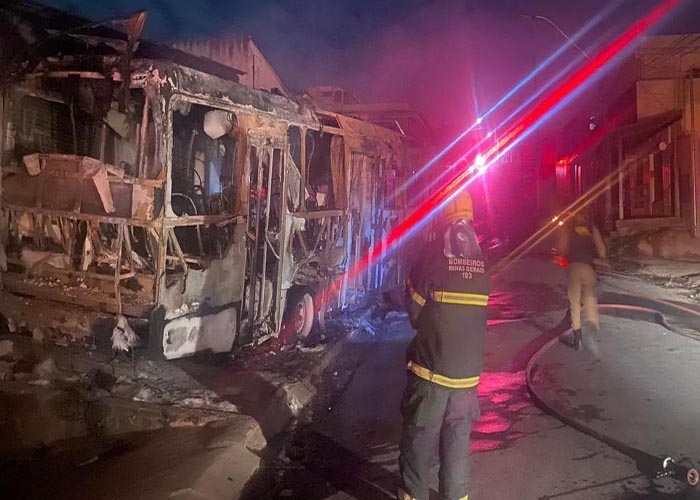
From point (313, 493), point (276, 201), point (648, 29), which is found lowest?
point (313, 493)

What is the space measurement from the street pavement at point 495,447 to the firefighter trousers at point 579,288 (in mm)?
535

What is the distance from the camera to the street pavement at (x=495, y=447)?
4.06 m

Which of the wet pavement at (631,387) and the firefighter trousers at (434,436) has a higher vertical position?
the firefighter trousers at (434,436)

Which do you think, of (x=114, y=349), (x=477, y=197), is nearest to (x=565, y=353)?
(x=114, y=349)

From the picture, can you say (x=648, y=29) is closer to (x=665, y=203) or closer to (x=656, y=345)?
(x=665, y=203)

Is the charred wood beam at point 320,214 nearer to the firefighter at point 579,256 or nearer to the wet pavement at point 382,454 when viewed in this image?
the wet pavement at point 382,454

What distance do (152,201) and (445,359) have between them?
120 inches

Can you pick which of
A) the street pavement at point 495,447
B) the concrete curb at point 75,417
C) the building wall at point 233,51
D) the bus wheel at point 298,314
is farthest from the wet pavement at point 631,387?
the building wall at point 233,51

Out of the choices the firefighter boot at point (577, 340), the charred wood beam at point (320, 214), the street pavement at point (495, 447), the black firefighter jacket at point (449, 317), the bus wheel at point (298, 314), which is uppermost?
the charred wood beam at point (320, 214)

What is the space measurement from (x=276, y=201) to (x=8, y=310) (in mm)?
2914

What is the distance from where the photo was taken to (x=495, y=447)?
186 inches

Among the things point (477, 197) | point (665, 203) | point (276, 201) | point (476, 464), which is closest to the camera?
point (476, 464)

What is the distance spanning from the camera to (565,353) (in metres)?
7.33

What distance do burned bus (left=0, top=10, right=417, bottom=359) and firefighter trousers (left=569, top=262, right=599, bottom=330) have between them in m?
3.32
